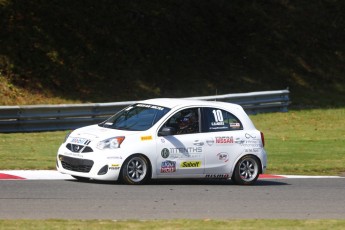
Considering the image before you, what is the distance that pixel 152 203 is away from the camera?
45.1 feet

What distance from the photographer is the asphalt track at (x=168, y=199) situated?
12.7 metres

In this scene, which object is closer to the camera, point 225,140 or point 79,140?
point 79,140

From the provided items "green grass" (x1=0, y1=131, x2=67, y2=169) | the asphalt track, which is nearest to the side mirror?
the asphalt track

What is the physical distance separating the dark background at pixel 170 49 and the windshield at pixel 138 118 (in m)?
13.6

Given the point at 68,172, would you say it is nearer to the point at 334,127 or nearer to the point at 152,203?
the point at 152,203

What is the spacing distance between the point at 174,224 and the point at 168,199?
2.68 meters

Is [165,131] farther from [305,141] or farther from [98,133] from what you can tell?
[305,141]

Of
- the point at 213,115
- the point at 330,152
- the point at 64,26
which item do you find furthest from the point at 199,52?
the point at 213,115

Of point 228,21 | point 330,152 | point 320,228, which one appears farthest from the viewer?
point 228,21

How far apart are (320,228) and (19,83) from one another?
19768mm

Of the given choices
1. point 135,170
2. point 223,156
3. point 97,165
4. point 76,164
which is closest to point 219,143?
point 223,156

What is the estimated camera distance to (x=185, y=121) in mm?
16516

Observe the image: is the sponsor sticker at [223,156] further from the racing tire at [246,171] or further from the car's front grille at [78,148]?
the car's front grille at [78,148]

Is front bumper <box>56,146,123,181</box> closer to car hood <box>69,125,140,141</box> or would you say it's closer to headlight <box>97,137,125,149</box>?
headlight <box>97,137,125,149</box>
